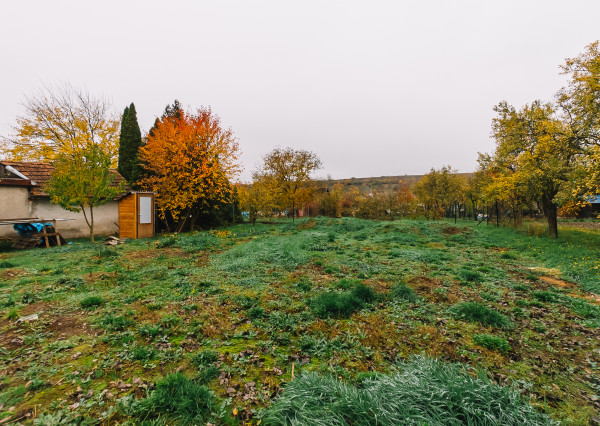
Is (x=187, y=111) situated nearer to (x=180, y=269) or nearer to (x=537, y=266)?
(x=180, y=269)

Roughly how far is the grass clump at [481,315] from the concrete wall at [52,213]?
18817mm

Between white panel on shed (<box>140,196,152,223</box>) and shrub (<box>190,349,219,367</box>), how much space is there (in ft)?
45.1

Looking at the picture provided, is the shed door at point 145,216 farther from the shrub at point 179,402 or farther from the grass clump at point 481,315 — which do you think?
the grass clump at point 481,315

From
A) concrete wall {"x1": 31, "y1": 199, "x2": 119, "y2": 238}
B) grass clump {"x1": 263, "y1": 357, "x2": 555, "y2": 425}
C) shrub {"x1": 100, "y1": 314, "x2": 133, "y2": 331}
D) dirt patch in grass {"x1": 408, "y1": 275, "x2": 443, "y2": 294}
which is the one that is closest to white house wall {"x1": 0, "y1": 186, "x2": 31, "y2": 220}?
concrete wall {"x1": 31, "y1": 199, "x2": 119, "y2": 238}

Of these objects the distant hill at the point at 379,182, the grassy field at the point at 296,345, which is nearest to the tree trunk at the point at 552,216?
the grassy field at the point at 296,345

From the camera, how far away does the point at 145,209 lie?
572 inches

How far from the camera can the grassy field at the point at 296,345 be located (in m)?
2.34

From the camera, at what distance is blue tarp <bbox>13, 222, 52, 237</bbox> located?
11711mm

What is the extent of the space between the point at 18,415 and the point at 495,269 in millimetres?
10485

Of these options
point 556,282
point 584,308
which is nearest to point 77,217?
point 584,308

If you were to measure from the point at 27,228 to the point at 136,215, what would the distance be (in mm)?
4457

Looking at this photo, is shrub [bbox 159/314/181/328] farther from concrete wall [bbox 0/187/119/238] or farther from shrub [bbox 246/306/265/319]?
concrete wall [bbox 0/187/119/238]

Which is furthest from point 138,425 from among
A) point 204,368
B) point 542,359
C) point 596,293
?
point 596,293

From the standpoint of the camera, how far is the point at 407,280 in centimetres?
649
